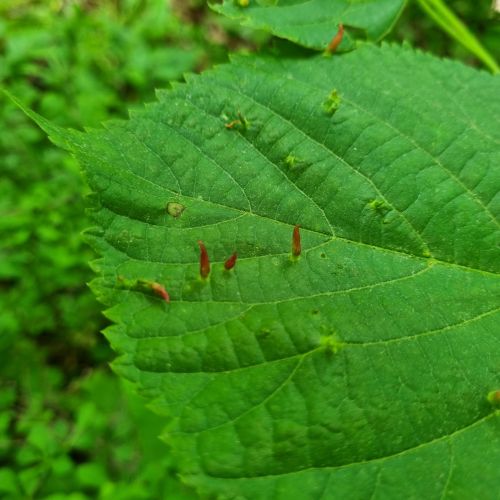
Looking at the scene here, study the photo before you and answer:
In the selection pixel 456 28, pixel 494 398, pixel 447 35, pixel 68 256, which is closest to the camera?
pixel 494 398

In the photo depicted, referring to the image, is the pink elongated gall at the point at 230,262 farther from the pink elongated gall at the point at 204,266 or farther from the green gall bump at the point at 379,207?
the green gall bump at the point at 379,207

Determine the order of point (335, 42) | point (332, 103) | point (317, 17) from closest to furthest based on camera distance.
Answer: 1. point (332, 103)
2. point (335, 42)
3. point (317, 17)

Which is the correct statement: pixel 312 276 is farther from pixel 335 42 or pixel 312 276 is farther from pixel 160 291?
pixel 335 42

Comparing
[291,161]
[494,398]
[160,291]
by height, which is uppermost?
[291,161]

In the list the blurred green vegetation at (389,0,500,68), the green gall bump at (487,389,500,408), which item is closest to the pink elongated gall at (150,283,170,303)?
the green gall bump at (487,389,500,408)

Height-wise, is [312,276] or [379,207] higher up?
[379,207]

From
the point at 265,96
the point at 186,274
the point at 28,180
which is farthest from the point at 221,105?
the point at 28,180

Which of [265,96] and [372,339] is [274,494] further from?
[265,96]

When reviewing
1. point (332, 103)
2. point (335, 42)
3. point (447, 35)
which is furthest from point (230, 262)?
point (447, 35)
